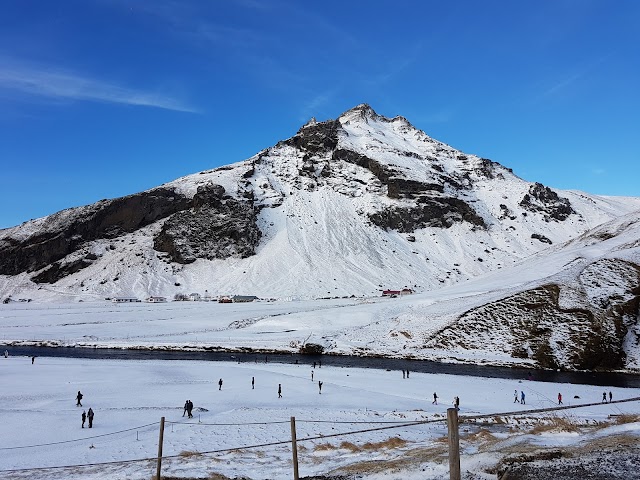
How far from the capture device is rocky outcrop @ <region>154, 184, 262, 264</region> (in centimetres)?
16229

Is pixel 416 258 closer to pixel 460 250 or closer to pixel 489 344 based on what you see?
pixel 460 250

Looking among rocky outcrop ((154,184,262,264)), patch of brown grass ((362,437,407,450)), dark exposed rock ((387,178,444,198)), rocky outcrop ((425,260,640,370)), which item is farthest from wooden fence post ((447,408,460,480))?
dark exposed rock ((387,178,444,198))

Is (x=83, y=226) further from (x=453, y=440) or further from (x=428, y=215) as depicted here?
(x=453, y=440)

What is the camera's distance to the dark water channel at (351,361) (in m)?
53.0

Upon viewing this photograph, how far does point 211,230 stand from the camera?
170 meters

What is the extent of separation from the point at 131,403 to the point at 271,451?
20106 millimetres

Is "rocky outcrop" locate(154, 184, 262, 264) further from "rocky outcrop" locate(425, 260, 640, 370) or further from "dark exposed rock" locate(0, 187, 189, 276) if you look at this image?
"rocky outcrop" locate(425, 260, 640, 370)

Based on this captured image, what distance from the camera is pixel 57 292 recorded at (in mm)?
143375

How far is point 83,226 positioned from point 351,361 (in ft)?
481

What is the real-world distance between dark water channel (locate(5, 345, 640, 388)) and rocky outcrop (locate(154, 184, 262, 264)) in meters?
88.1

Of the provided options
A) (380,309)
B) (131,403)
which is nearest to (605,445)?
(131,403)

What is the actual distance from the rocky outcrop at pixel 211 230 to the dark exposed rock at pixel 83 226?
1141cm

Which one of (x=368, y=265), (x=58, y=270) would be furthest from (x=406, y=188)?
(x=58, y=270)

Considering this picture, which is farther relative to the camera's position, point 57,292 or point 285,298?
point 57,292
